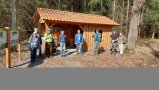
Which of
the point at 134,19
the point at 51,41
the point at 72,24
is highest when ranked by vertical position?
the point at 134,19

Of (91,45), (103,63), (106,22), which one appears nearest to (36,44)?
(103,63)

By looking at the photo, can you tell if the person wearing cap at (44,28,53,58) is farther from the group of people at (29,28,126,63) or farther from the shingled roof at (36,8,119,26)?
the shingled roof at (36,8,119,26)

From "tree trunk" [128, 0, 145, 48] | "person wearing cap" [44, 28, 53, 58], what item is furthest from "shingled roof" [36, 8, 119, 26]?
"tree trunk" [128, 0, 145, 48]

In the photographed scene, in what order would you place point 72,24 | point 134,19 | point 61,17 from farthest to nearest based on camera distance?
point 72,24
point 134,19
point 61,17

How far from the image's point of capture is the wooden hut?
19934 millimetres

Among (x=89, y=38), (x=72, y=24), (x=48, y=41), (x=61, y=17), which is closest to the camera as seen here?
(x=48, y=41)

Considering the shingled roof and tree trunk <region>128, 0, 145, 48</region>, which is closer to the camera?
the shingled roof

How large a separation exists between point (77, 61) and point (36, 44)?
300cm

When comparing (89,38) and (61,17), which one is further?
(89,38)

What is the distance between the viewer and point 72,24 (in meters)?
23.9

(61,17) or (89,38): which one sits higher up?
(61,17)

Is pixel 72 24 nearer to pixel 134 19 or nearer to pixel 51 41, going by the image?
pixel 134 19

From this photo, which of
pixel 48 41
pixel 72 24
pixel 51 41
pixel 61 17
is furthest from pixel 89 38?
pixel 48 41

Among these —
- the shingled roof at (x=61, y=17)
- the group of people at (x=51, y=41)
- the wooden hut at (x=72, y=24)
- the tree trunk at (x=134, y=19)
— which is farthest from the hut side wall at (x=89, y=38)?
the tree trunk at (x=134, y=19)
